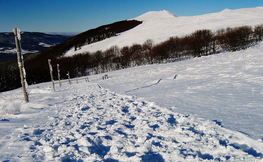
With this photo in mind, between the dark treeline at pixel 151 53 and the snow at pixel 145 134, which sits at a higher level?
the dark treeline at pixel 151 53

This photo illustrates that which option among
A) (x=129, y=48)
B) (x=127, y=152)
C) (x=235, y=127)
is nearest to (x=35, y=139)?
(x=127, y=152)

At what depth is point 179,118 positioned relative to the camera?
518 centimetres

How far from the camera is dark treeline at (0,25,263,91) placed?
5181 centimetres

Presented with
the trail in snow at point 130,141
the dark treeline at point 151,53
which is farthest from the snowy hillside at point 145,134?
the dark treeline at point 151,53

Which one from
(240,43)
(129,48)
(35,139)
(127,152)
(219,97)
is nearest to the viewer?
(127,152)

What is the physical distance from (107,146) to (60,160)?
1091mm

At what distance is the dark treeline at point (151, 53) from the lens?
170ft

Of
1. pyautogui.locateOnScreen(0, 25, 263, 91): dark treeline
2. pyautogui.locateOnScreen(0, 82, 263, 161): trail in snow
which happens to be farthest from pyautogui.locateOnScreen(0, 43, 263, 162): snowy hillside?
pyautogui.locateOnScreen(0, 25, 263, 91): dark treeline

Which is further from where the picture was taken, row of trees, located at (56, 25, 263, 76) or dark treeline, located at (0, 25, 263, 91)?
row of trees, located at (56, 25, 263, 76)

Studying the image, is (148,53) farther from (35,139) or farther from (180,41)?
(35,139)

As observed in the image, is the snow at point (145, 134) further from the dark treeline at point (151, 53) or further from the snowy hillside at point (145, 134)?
the dark treeline at point (151, 53)

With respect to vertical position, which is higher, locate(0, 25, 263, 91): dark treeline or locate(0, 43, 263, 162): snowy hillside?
locate(0, 25, 263, 91): dark treeline

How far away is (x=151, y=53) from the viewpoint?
62.3 meters

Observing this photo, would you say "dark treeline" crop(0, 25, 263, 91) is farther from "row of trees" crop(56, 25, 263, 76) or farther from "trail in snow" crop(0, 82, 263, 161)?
"trail in snow" crop(0, 82, 263, 161)
